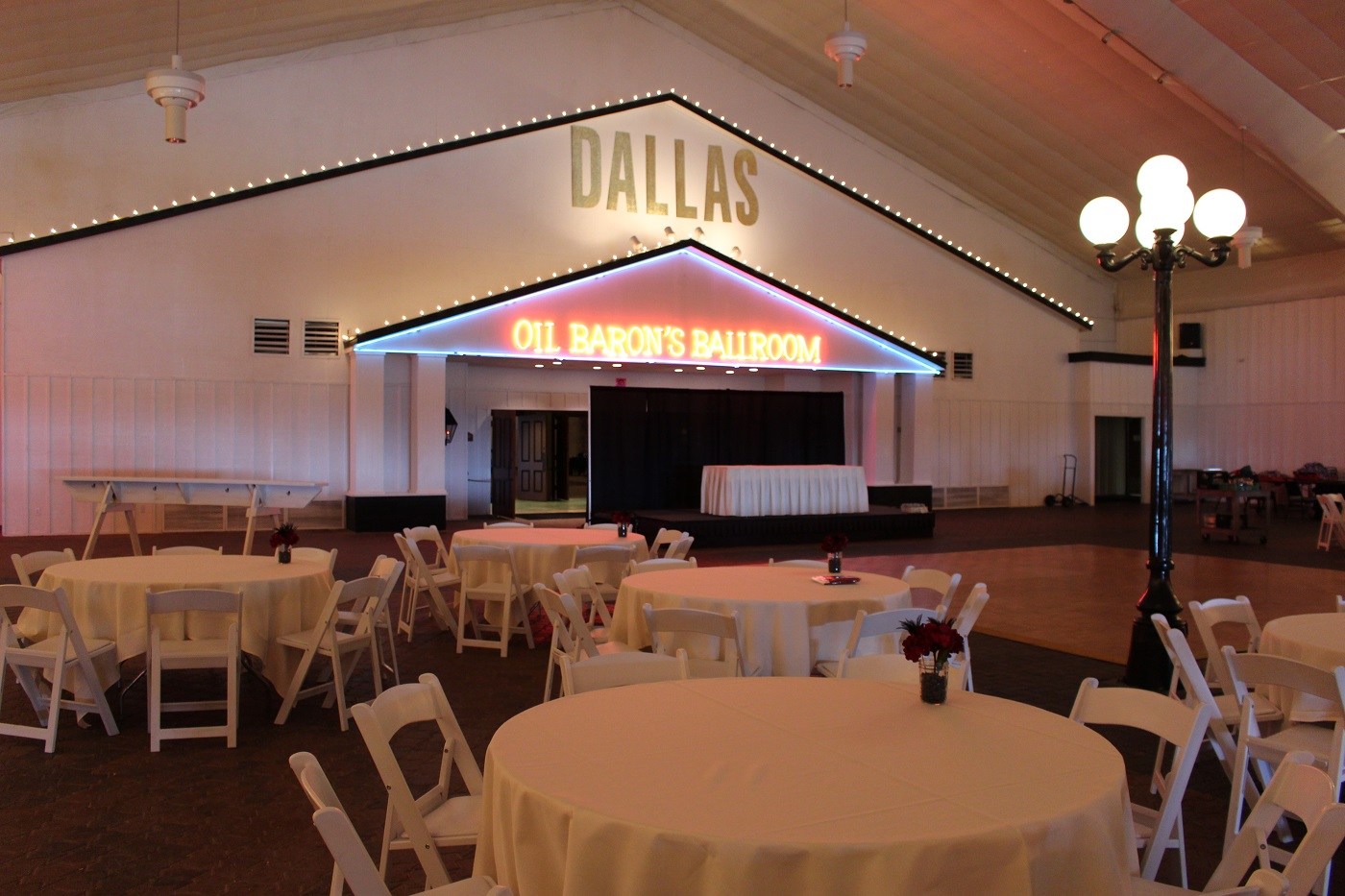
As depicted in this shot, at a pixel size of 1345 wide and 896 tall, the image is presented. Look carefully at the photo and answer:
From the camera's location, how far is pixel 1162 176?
5961mm

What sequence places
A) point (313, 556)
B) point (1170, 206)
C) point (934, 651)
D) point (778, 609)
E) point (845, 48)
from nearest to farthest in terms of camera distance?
point (934, 651) < point (778, 609) < point (1170, 206) < point (313, 556) < point (845, 48)

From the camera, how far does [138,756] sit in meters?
4.87

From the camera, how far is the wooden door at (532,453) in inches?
708

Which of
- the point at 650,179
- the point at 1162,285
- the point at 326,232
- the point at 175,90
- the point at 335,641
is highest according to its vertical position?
the point at 650,179

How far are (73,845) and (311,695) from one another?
83.2 inches

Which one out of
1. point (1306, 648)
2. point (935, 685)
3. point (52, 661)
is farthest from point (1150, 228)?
point (52, 661)

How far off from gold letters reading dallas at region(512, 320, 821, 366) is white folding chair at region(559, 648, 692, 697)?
11971 millimetres

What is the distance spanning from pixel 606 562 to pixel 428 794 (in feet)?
14.9

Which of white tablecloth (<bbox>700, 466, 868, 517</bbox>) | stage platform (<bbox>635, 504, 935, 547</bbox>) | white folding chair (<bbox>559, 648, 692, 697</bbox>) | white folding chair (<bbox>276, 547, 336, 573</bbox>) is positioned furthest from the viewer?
white tablecloth (<bbox>700, 466, 868, 517</bbox>)

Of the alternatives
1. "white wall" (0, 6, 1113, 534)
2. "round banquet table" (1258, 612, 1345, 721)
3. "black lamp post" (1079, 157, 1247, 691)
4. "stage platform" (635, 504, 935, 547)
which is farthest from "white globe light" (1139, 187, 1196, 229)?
"white wall" (0, 6, 1113, 534)

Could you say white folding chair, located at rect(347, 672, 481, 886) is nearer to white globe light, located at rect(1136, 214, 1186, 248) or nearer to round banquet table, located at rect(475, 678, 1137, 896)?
round banquet table, located at rect(475, 678, 1137, 896)

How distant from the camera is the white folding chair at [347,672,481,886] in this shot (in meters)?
2.79

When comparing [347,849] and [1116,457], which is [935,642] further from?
[1116,457]

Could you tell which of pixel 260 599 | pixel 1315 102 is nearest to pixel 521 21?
pixel 1315 102
